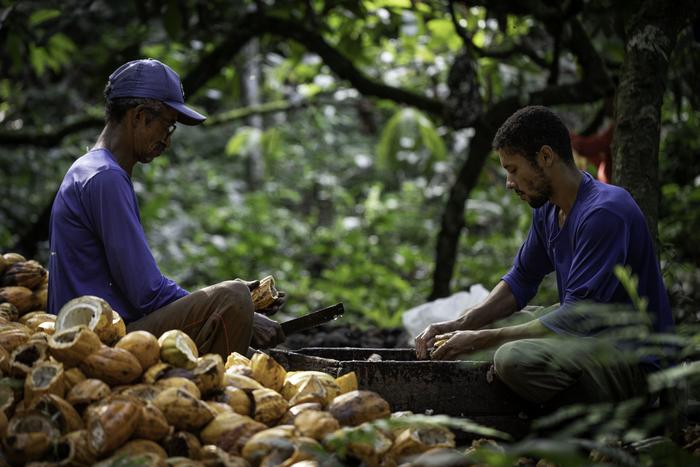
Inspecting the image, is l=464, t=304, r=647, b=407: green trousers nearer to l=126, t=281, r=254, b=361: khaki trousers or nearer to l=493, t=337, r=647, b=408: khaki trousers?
l=493, t=337, r=647, b=408: khaki trousers

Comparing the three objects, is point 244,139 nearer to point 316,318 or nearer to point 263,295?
point 263,295

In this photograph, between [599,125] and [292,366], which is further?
[599,125]

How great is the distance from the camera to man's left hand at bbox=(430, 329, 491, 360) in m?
3.19

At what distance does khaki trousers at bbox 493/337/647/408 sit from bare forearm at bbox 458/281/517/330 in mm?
653

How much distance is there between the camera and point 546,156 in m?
3.31

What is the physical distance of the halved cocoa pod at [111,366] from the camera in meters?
2.61

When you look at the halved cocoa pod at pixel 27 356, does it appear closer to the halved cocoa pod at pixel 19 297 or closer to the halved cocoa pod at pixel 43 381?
the halved cocoa pod at pixel 43 381

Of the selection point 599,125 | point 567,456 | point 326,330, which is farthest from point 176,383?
point 599,125

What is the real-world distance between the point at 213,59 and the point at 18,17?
132 centimetres

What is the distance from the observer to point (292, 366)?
11.3ft

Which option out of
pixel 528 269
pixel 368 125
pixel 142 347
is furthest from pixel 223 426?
pixel 368 125

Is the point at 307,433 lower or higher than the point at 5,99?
lower

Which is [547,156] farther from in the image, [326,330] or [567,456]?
[326,330]

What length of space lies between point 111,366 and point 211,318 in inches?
26.3
